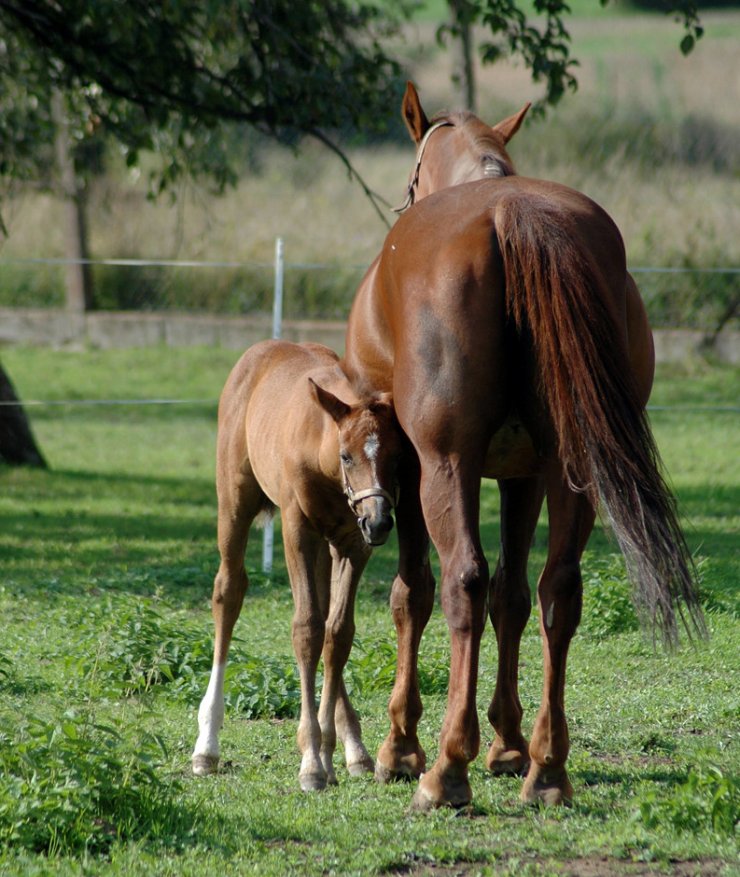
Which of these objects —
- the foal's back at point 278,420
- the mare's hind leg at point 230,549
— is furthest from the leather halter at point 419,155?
the mare's hind leg at point 230,549

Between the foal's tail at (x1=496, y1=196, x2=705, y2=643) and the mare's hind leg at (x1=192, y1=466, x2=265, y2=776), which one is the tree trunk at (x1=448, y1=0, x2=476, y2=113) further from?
the foal's tail at (x1=496, y1=196, x2=705, y2=643)

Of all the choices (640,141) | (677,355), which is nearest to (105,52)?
(677,355)

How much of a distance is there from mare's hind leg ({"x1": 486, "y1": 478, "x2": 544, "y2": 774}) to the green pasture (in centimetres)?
18

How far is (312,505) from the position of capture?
4.87 meters

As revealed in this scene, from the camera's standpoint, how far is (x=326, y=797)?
4.57 m

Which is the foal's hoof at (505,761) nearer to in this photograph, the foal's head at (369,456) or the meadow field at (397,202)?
the foal's head at (369,456)

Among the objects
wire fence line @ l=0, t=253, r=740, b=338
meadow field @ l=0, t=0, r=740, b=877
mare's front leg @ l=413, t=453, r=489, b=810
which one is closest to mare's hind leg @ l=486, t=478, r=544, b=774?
meadow field @ l=0, t=0, r=740, b=877

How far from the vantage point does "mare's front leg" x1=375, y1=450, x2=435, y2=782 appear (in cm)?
488

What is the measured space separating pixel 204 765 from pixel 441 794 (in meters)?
1.16

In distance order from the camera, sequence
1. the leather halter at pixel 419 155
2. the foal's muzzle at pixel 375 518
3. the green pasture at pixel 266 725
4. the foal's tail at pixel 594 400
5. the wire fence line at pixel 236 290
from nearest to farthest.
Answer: the green pasture at pixel 266 725, the foal's tail at pixel 594 400, the foal's muzzle at pixel 375 518, the leather halter at pixel 419 155, the wire fence line at pixel 236 290

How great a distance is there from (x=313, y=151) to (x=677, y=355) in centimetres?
951

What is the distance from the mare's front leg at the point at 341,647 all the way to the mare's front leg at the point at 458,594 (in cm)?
68

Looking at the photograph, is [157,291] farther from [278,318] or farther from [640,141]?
[278,318]

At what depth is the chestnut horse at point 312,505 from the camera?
444 cm
